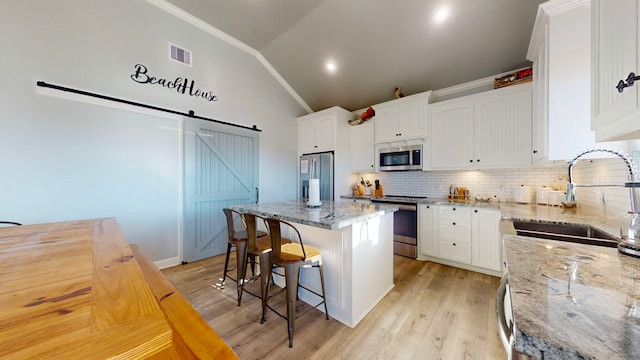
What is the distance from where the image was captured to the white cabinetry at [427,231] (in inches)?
123

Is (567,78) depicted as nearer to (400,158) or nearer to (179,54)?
(400,158)

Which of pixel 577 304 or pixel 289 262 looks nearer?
pixel 577 304

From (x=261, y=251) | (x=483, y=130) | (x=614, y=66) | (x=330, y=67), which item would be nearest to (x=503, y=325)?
(x=614, y=66)

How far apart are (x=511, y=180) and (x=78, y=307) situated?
412cm

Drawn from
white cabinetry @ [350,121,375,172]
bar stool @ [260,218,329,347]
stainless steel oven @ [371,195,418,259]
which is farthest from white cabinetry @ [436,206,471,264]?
bar stool @ [260,218,329,347]

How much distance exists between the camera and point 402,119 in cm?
362

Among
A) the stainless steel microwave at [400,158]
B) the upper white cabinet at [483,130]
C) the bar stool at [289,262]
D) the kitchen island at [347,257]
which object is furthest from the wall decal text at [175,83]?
the upper white cabinet at [483,130]

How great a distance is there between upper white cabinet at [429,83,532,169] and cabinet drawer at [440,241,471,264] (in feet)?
3.58

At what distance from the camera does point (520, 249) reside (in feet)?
3.12

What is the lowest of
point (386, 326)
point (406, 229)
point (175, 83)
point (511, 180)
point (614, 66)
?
point (386, 326)

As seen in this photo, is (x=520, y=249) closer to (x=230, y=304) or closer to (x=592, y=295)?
(x=592, y=295)

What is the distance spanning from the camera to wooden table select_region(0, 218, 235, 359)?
41cm

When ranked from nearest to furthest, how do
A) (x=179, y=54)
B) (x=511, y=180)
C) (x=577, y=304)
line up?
1. (x=577, y=304)
2. (x=511, y=180)
3. (x=179, y=54)

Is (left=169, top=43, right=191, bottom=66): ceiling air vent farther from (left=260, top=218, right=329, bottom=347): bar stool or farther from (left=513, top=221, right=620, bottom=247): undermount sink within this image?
(left=513, top=221, right=620, bottom=247): undermount sink
